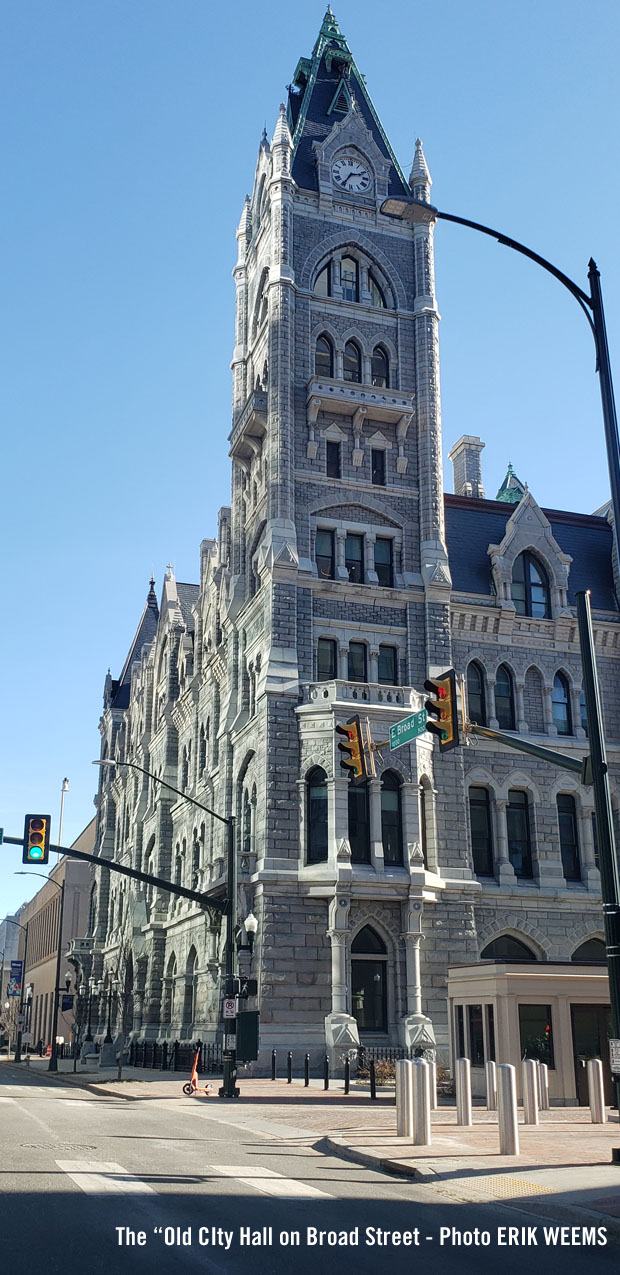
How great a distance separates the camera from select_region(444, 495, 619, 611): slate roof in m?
44.0

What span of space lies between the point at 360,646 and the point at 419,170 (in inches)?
822

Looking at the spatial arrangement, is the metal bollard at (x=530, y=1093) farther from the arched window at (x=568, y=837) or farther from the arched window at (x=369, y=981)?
the arched window at (x=568, y=837)

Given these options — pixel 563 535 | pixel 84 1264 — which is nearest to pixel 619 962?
pixel 84 1264

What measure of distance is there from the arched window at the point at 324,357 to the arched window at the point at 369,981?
20.8 metres

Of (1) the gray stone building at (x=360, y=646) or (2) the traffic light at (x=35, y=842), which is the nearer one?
(2) the traffic light at (x=35, y=842)

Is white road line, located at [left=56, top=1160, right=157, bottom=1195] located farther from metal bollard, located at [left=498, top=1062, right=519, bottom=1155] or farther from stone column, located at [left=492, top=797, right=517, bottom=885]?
stone column, located at [left=492, top=797, right=517, bottom=885]

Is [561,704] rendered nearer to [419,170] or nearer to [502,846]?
[502,846]

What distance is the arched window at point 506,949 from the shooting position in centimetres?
3984

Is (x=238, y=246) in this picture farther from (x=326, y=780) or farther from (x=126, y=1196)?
→ (x=126, y=1196)

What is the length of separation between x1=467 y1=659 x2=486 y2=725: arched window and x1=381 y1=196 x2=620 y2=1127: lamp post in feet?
83.5

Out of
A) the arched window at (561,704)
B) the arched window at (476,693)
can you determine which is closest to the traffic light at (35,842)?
the arched window at (476,693)

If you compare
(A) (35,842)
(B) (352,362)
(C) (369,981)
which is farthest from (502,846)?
(A) (35,842)

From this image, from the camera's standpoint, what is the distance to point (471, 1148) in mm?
15508

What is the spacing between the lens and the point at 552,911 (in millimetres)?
40469
